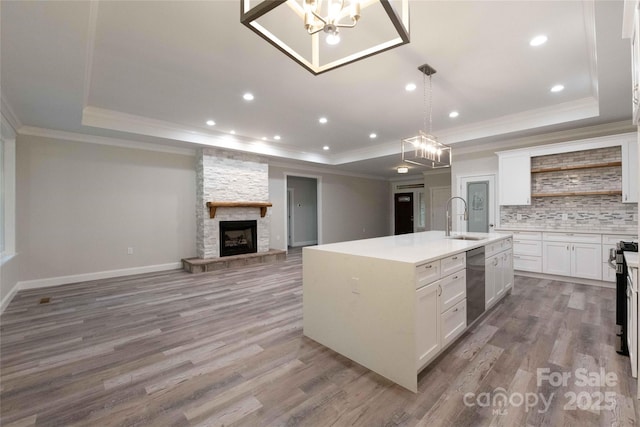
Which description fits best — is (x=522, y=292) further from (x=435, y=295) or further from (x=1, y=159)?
(x=1, y=159)

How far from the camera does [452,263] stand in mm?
2355

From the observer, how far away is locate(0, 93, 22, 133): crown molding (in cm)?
337

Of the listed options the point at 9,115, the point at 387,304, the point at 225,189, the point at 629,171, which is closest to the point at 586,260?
the point at 629,171

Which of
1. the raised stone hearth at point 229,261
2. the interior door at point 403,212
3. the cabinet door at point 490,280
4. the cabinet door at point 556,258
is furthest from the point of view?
the interior door at point 403,212

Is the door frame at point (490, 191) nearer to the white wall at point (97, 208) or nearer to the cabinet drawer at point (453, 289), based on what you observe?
the cabinet drawer at point (453, 289)

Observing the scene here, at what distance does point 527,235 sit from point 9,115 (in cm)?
816

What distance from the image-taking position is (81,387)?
6.43 ft

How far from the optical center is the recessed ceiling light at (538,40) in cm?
254

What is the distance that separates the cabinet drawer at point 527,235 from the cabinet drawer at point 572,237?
72 millimetres

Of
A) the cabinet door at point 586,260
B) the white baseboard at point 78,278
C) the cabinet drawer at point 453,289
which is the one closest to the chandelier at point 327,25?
the cabinet drawer at point 453,289

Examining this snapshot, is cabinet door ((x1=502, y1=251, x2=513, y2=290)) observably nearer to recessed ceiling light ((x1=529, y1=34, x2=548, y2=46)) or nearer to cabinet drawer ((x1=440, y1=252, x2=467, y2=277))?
cabinet drawer ((x1=440, y1=252, x2=467, y2=277))

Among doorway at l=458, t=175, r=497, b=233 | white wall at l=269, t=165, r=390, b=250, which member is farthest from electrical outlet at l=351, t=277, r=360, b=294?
white wall at l=269, t=165, r=390, b=250

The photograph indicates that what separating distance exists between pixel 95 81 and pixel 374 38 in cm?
329

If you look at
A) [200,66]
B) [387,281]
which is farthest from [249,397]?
[200,66]
